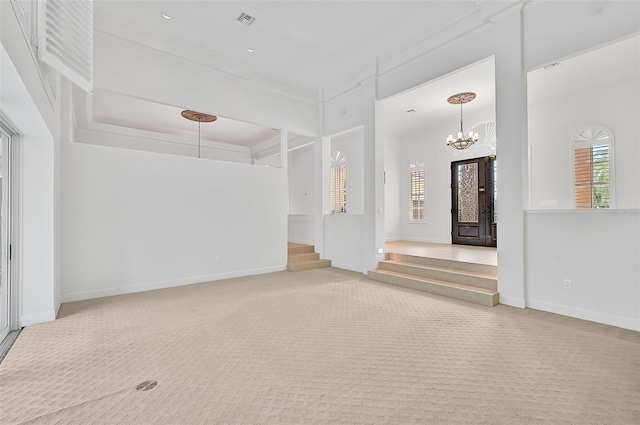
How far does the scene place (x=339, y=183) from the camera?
976 cm

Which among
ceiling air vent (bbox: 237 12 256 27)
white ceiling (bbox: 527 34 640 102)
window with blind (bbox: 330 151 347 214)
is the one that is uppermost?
ceiling air vent (bbox: 237 12 256 27)

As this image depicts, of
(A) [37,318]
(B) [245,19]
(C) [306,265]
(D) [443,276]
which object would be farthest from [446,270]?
(A) [37,318]

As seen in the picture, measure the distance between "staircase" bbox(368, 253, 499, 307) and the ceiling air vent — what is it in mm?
4658

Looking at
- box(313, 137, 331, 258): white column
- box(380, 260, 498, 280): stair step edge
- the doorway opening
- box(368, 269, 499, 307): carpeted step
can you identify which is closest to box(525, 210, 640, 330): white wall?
box(368, 269, 499, 307): carpeted step

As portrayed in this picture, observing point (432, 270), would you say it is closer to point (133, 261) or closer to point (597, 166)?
point (597, 166)

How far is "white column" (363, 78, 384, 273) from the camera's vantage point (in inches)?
233

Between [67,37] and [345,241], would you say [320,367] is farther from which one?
[345,241]

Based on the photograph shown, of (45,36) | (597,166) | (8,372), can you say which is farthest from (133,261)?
(597,166)

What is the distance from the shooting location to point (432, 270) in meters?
5.11

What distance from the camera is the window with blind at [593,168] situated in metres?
5.71

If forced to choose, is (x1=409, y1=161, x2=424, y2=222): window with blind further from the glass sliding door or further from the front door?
the glass sliding door

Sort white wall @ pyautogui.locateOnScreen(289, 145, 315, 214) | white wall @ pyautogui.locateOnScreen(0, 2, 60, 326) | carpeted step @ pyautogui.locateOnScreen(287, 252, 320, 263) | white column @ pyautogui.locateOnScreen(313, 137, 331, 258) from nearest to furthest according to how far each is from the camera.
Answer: white wall @ pyautogui.locateOnScreen(0, 2, 60, 326) → carpeted step @ pyautogui.locateOnScreen(287, 252, 320, 263) → white column @ pyautogui.locateOnScreen(313, 137, 331, 258) → white wall @ pyautogui.locateOnScreen(289, 145, 315, 214)

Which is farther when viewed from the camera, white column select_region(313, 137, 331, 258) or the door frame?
white column select_region(313, 137, 331, 258)

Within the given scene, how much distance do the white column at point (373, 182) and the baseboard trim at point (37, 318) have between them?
4.82m
